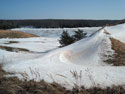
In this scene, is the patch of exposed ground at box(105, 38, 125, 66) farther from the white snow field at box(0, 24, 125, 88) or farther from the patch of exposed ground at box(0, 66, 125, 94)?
the patch of exposed ground at box(0, 66, 125, 94)

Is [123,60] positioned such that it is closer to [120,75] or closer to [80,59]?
[120,75]

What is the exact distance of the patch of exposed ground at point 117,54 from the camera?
3.79 meters

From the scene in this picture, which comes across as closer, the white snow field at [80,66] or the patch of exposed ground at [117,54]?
the white snow field at [80,66]

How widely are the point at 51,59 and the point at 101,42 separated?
83.8 inches

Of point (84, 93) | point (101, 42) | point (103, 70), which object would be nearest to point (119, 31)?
point (101, 42)

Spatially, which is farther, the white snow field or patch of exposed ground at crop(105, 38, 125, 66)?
patch of exposed ground at crop(105, 38, 125, 66)

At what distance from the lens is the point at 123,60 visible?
12.6 ft

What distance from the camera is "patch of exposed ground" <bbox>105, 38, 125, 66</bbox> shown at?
12.4 feet

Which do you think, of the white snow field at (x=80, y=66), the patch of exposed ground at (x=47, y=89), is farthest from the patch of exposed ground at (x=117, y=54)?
the patch of exposed ground at (x=47, y=89)

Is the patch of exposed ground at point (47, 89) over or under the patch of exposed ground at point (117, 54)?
under

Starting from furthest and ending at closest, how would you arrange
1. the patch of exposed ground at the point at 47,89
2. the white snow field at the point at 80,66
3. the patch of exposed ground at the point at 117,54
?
the patch of exposed ground at the point at 117,54, the white snow field at the point at 80,66, the patch of exposed ground at the point at 47,89

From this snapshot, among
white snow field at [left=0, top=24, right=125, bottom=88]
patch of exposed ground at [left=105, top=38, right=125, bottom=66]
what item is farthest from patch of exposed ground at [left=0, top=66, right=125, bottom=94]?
patch of exposed ground at [left=105, top=38, right=125, bottom=66]

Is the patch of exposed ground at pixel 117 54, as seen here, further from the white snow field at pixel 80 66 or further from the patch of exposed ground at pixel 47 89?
the patch of exposed ground at pixel 47 89

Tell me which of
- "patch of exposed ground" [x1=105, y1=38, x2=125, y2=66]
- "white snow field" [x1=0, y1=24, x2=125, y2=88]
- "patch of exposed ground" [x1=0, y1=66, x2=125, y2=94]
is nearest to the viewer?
"patch of exposed ground" [x1=0, y1=66, x2=125, y2=94]
